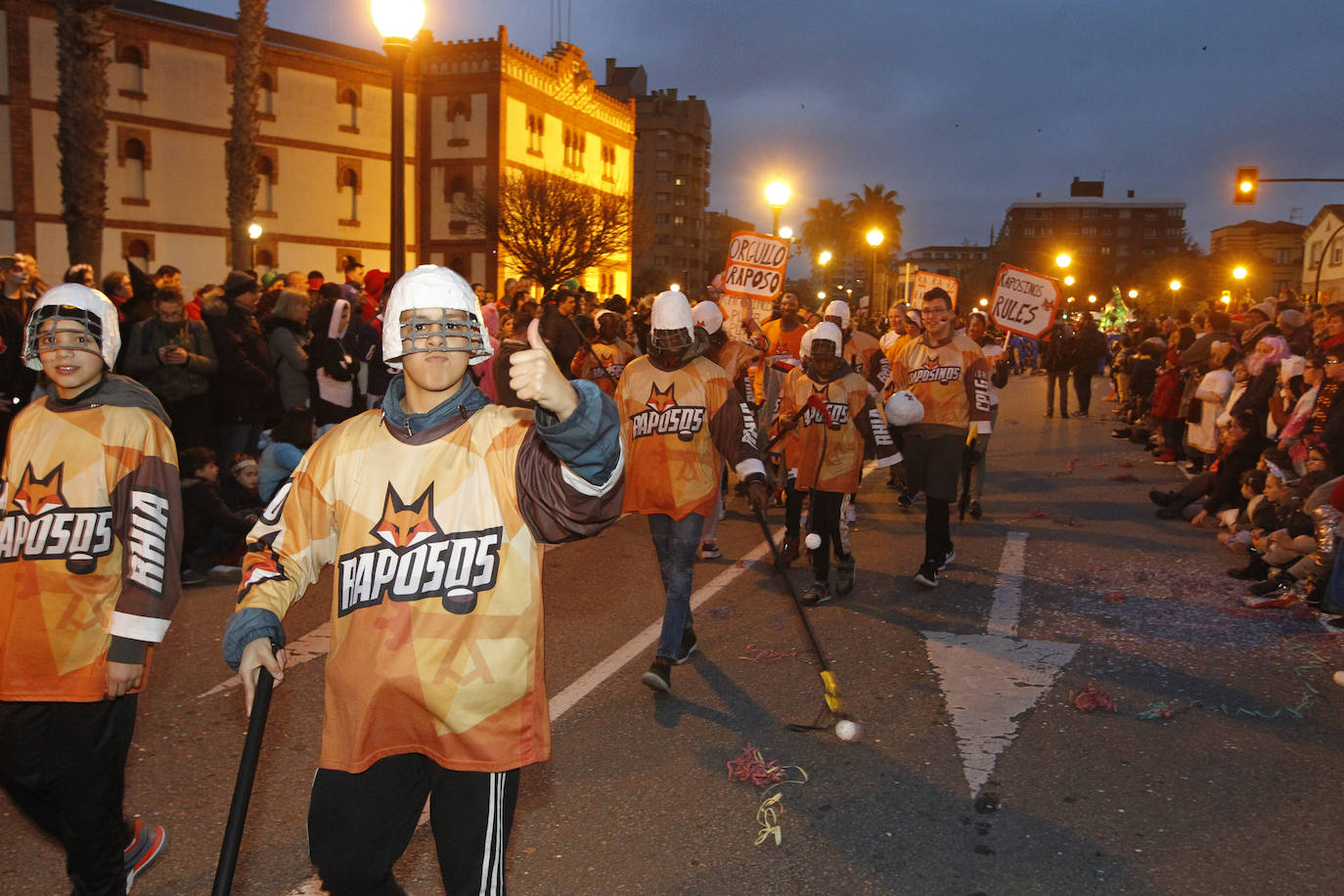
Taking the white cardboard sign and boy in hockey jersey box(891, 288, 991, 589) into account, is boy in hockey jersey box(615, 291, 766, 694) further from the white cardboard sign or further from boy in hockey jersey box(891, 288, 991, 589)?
the white cardboard sign

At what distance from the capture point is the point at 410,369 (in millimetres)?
2875

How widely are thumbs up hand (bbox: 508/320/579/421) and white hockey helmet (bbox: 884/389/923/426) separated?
5.99m

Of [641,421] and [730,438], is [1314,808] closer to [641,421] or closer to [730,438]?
[730,438]

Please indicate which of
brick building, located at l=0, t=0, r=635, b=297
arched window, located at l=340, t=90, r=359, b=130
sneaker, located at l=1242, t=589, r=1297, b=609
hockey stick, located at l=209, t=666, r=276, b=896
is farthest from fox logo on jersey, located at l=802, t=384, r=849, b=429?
arched window, located at l=340, t=90, r=359, b=130

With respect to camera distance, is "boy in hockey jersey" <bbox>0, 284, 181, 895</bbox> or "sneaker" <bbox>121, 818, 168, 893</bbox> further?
"sneaker" <bbox>121, 818, 168, 893</bbox>

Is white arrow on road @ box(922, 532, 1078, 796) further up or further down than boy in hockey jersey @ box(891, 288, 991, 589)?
further down

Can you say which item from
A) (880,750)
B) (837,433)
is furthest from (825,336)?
(880,750)

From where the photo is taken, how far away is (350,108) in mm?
49000

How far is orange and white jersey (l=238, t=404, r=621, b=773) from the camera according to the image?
111 inches

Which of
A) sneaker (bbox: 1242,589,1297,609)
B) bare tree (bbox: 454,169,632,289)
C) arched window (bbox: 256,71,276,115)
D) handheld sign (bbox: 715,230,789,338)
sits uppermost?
arched window (bbox: 256,71,276,115)

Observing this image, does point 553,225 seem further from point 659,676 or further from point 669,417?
point 659,676

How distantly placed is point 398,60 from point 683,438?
5.82m

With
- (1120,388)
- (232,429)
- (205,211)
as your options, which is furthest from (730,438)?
(205,211)

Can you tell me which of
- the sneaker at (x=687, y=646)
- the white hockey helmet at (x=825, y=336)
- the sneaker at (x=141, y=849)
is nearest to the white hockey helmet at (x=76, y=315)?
the sneaker at (x=141, y=849)
